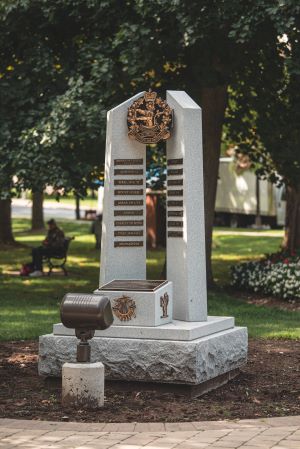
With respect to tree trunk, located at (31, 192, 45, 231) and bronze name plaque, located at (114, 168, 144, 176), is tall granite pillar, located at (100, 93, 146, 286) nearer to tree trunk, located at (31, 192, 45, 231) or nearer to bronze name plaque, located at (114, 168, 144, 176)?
bronze name plaque, located at (114, 168, 144, 176)

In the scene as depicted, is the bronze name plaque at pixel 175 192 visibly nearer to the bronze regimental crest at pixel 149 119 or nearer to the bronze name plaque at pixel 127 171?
the bronze name plaque at pixel 127 171

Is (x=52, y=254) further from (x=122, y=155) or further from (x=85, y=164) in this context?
(x=122, y=155)

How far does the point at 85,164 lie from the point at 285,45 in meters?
4.54

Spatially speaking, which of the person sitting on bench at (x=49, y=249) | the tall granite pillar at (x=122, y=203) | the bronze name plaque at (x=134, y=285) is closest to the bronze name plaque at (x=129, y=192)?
the tall granite pillar at (x=122, y=203)

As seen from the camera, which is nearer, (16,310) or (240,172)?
(16,310)

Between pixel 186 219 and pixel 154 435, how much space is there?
336cm

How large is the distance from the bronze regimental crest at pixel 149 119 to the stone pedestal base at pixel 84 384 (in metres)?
2.88

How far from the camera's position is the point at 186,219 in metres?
11.4

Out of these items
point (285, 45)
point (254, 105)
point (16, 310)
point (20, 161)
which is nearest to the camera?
point (16, 310)

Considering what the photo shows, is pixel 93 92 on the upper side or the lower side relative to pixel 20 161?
upper

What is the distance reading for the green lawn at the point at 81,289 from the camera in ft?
53.1

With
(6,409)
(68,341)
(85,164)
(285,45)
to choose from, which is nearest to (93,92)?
(85,164)

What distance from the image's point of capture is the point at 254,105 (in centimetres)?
2408

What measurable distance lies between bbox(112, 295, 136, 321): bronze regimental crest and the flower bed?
32.7 ft
